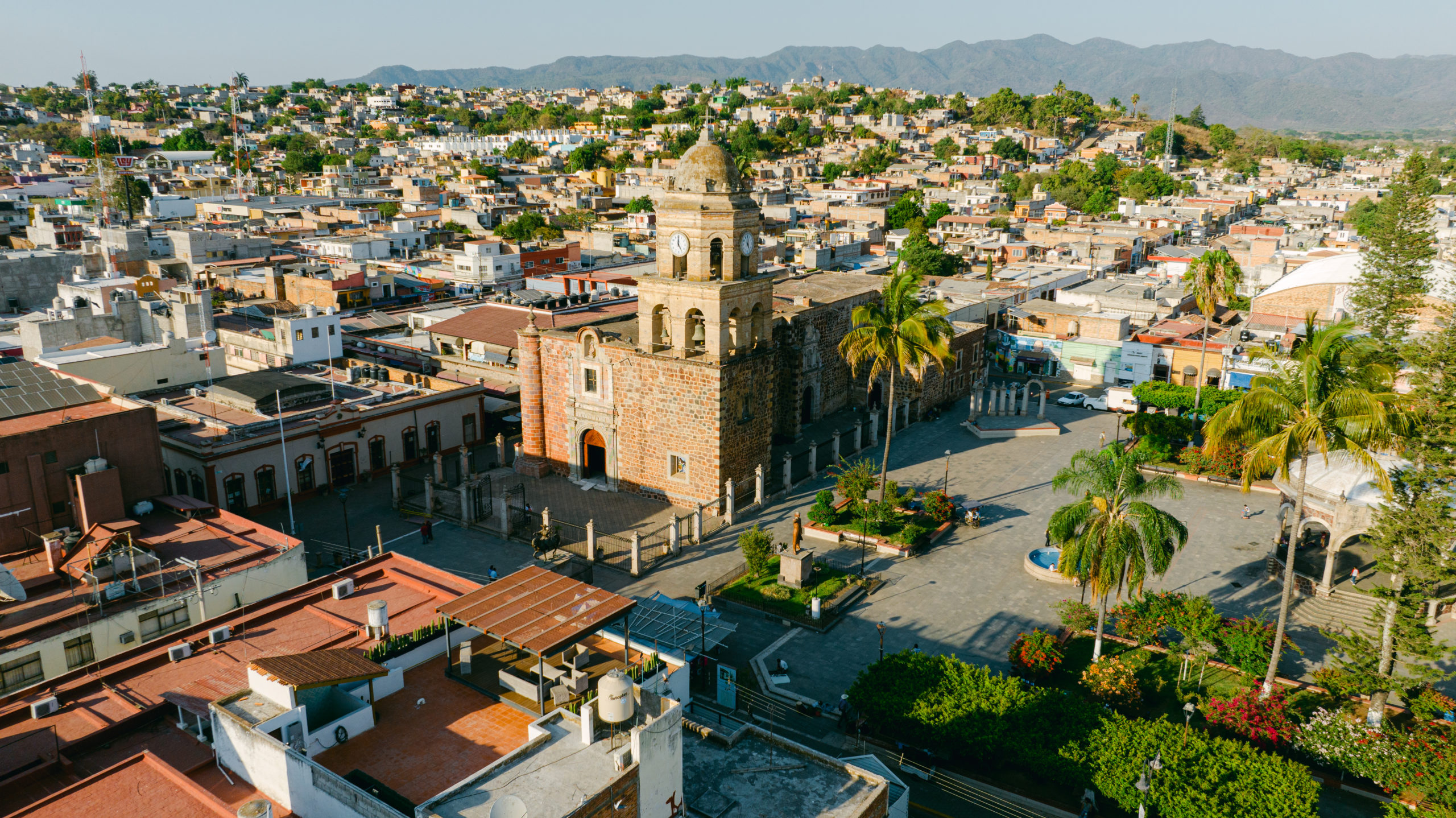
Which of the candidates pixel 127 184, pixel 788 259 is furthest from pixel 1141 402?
pixel 127 184

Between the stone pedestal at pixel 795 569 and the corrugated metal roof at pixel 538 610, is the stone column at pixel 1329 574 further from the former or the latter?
the corrugated metal roof at pixel 538 610

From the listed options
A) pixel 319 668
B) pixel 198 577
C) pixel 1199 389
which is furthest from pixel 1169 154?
pixel 319 668

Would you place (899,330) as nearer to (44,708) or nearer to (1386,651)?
(1386,651)

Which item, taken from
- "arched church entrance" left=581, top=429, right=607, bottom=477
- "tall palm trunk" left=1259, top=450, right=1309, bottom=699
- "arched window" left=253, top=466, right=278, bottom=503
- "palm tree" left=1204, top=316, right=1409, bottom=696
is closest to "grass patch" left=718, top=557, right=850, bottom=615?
"arched church entrance" left=581, top=429, right=607, bottom=477

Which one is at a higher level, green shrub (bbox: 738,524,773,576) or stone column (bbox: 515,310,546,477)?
stone column (bbox: 515,310,546,477)

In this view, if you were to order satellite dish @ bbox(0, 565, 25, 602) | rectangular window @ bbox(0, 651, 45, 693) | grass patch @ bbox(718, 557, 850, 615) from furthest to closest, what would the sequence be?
1. grass patch @ bbox(718, 557, 850, 615)
2. satellite dish @ bbox(0, 565, 25, 602)
3. rectangular window @ bbox(0, 651, 45, 693)

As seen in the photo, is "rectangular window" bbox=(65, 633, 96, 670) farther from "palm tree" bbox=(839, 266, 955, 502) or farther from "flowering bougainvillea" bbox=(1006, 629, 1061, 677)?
"palm tree" bbox=(839, 266, 955, 502)
